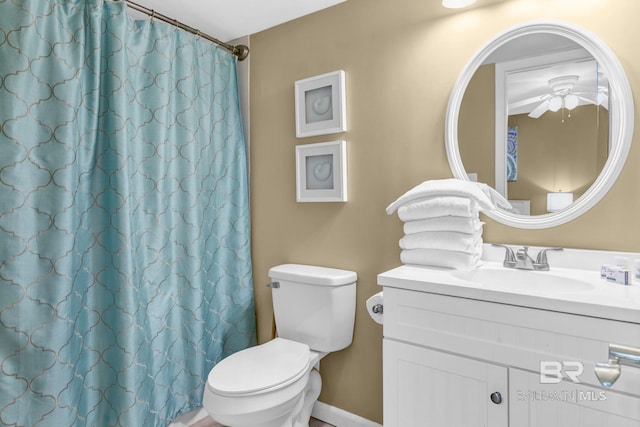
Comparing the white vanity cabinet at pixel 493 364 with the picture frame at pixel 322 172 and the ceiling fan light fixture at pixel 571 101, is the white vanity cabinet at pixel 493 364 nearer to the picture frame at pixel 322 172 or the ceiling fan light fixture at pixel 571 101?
the picture frame at pixel 322 172

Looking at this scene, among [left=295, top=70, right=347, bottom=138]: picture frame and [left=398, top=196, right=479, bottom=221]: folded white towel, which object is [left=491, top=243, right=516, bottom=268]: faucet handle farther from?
[left=295, top=70, right=347, bottom=138]: picture frame

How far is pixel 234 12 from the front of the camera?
2.03 metres

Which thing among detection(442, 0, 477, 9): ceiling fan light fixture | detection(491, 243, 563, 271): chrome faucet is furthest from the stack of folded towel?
detection(442, 0, 477, 9): ceiling fan light fixture

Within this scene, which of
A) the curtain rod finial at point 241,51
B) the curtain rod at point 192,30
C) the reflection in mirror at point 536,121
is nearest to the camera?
the reflection in mirror at point 536,121

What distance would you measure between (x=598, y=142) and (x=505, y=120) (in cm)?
35

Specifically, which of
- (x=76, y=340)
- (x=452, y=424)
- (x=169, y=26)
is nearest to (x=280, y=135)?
(x=169, y=26)

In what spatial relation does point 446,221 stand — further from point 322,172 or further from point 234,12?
point 234,12

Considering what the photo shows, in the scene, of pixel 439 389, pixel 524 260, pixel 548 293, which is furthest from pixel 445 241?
Answer: pixel 439 389

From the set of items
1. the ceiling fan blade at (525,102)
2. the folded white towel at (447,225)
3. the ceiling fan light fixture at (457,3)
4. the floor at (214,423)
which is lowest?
Result: the floor at (214,423)

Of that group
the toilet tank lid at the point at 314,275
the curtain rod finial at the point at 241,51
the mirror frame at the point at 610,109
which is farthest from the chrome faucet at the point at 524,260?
the curtain rod finial at the point at 241,51

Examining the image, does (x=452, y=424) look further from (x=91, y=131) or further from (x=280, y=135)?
(x=91, y=131)

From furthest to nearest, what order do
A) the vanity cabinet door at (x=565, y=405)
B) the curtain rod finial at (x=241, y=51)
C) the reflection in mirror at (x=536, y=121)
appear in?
the curtain rod finial at (x=241, y=51) < the reflection in mirror at (x=536, y=121) < the vanity cabinet door at (x=565, y=405)

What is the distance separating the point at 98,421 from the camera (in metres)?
1.67

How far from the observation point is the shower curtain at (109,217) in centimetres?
143
